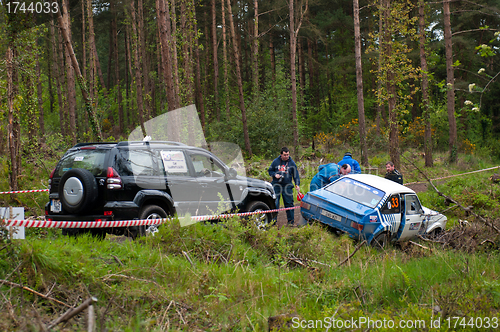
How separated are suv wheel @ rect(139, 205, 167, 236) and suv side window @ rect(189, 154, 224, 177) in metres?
1.23

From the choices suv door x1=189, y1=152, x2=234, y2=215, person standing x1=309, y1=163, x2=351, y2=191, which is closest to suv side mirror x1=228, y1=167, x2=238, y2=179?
suv door x1=189, y1=152, x2=234, y2=215

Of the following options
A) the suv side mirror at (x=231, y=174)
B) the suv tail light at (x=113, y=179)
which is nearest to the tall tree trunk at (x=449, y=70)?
the suv side mirror at (x=231, y=174)

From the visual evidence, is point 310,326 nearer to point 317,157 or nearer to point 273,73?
point 317,157

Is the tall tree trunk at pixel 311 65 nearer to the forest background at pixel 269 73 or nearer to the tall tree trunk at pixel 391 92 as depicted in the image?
the forest background at pixel 269 73

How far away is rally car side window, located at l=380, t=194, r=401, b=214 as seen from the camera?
8289 millimetres

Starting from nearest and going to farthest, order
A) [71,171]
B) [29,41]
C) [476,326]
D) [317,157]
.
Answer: [476,326] < [71,171] < [29,41] < [317,157]

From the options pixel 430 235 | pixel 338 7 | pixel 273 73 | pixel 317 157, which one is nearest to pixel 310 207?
pixel 430 235

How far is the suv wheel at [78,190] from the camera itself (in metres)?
6.52

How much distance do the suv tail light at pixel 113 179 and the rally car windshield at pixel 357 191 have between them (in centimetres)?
465

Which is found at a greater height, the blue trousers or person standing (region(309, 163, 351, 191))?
person standing (region(309, 163, 351, 191))

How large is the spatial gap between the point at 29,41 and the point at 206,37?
89.1 feet

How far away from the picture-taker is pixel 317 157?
23047 millimetres

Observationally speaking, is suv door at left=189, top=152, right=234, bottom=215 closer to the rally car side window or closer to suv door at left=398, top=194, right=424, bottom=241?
the rally car side window

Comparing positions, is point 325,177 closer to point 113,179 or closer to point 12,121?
point 113,179
